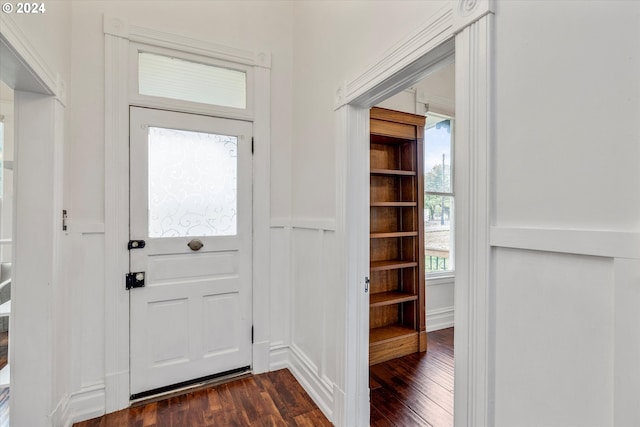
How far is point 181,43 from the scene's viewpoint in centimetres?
223

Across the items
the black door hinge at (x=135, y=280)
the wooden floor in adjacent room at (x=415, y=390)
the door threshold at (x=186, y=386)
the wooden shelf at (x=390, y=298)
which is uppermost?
the black door hinge at (x=135, y=280)

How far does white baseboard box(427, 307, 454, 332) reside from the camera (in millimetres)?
3338

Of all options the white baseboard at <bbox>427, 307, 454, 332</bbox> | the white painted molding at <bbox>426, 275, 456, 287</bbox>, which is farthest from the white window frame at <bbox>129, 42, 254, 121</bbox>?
the white baseboard at <bbox>427, 307, 454, 332</bbox>

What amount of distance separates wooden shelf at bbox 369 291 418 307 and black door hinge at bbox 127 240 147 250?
185 centimetres

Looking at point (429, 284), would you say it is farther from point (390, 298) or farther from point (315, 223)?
point (315, 223)

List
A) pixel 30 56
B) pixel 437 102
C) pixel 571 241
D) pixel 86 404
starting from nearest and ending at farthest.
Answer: pixel 571 241, pixel 30 56, pixel 86 404, pixel 437 102

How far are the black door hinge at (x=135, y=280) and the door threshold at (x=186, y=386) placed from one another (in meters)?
0.77

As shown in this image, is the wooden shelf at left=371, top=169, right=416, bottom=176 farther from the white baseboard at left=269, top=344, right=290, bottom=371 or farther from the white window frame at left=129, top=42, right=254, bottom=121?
the white baseboard at left=269, top=344, right=290, bottom=371

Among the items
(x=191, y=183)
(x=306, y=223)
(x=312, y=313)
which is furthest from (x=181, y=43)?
(x=312, y=313)

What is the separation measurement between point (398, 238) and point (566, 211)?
2.19m

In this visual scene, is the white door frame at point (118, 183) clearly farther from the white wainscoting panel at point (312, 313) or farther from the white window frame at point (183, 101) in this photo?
the white wainscoting panel at point (312, 313)

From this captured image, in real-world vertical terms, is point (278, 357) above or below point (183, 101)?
below

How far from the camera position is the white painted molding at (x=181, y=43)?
6.68 ft

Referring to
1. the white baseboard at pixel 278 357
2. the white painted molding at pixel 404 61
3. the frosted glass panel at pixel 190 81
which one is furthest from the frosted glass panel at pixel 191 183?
the white painted molding at pixel 404 61
